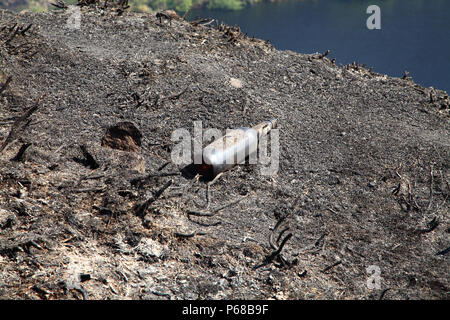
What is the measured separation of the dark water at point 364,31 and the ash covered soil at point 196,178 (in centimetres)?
2927

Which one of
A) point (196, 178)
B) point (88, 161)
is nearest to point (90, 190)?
point (88, 161)

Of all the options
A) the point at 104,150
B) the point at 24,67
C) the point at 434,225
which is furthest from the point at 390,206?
the point at 24,67

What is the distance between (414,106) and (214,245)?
411 inches

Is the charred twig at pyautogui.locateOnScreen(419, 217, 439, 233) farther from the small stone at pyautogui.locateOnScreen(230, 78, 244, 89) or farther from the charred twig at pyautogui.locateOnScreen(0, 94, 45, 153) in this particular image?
the charred twig at pyautogui.locateOnScreen(0, 94, 45, 153)

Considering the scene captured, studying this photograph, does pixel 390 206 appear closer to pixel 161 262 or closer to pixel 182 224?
pixel 182 224

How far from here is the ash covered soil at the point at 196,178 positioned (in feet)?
20.9

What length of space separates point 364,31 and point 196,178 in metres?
47.5

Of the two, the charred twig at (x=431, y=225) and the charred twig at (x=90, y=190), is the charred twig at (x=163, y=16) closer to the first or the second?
the charred twig at (x=90, y=190)

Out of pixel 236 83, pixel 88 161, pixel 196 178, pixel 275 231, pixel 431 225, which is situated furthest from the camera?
pixel 236 83

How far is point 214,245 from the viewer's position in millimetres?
7078

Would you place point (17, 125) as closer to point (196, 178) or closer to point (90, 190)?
point (90, 190)

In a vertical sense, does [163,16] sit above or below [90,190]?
above

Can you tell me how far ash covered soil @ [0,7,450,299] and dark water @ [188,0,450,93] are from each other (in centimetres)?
2927

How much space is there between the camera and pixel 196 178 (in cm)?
870
